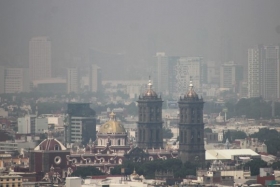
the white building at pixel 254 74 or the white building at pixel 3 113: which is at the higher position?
the white building at pixel 254 74

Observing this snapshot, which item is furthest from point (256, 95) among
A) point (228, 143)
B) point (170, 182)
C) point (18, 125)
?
point (170, 182)

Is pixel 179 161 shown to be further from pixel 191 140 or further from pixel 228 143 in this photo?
pixel 228 143

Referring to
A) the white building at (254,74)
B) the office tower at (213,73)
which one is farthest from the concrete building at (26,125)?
the office tower at (213,73)

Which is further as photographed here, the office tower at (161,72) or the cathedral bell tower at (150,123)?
the office tower at (161,72)

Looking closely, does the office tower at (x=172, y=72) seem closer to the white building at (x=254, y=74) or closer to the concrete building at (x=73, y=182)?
the white building at (x=254, y=74)

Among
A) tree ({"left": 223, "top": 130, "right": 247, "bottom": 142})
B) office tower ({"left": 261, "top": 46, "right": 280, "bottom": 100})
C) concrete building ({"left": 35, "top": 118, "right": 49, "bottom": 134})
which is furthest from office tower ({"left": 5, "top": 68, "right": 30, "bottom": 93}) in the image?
tree ({"left": 223, "top": 130, "right": 247, "bottom": 142})

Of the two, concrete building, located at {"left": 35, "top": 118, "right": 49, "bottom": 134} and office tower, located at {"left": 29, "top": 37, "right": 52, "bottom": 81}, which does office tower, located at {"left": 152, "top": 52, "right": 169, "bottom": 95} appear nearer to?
office tower, located at {"left": 29, "top": 37, "right": 52, "bottom": 81}

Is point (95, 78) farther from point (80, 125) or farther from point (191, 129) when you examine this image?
point (191, 129)
